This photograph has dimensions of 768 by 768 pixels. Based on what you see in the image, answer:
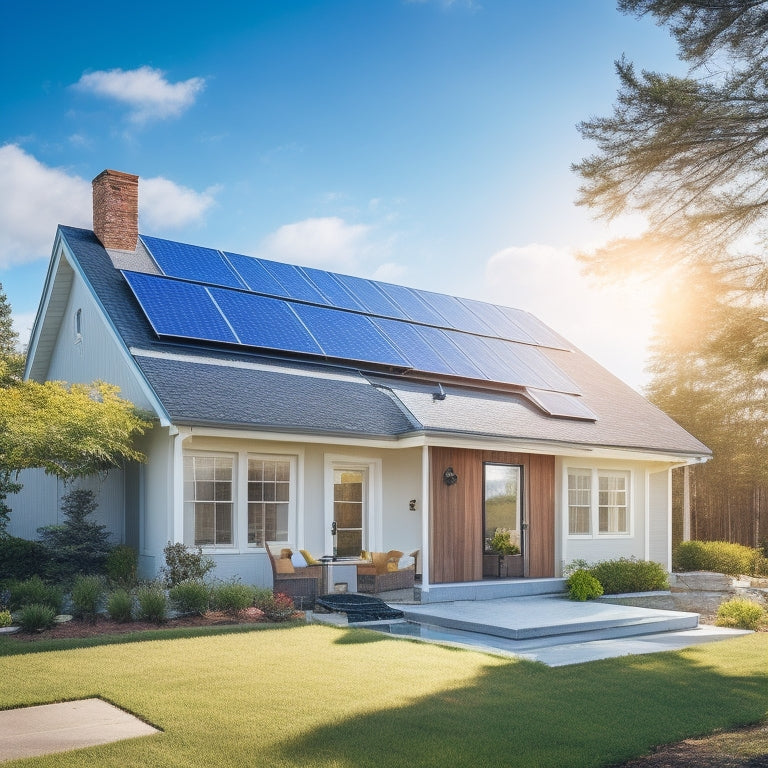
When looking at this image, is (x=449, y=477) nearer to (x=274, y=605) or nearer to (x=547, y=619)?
(x=547, y=619)

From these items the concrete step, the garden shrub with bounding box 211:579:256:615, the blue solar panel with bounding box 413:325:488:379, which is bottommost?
the concrete step

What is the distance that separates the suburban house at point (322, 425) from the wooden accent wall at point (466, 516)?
4cm

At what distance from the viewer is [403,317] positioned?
723 inches

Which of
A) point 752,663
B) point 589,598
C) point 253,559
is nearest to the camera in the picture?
point 752,663

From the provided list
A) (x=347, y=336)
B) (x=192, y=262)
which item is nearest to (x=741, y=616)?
(x=347, y=336)

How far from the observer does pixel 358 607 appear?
1141 centimetres

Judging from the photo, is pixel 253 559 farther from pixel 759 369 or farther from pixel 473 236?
pixel 473 236

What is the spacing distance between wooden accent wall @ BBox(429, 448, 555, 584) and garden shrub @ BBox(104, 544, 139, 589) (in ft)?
15.9

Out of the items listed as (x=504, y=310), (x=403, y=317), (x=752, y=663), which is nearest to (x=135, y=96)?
(x=403, y=317)

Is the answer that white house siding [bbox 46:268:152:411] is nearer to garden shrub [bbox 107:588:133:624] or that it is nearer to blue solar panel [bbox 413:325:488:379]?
garden shrub [bbox 107:588:133:624]

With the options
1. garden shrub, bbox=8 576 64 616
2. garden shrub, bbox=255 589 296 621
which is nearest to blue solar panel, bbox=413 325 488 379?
garden shrub, bbox=255 589 296 621

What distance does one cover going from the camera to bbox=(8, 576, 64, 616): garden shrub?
34.0 ft

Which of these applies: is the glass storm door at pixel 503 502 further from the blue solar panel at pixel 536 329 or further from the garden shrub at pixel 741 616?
the blue solar panel at pixel 536 329

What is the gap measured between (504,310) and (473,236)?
4.21m
